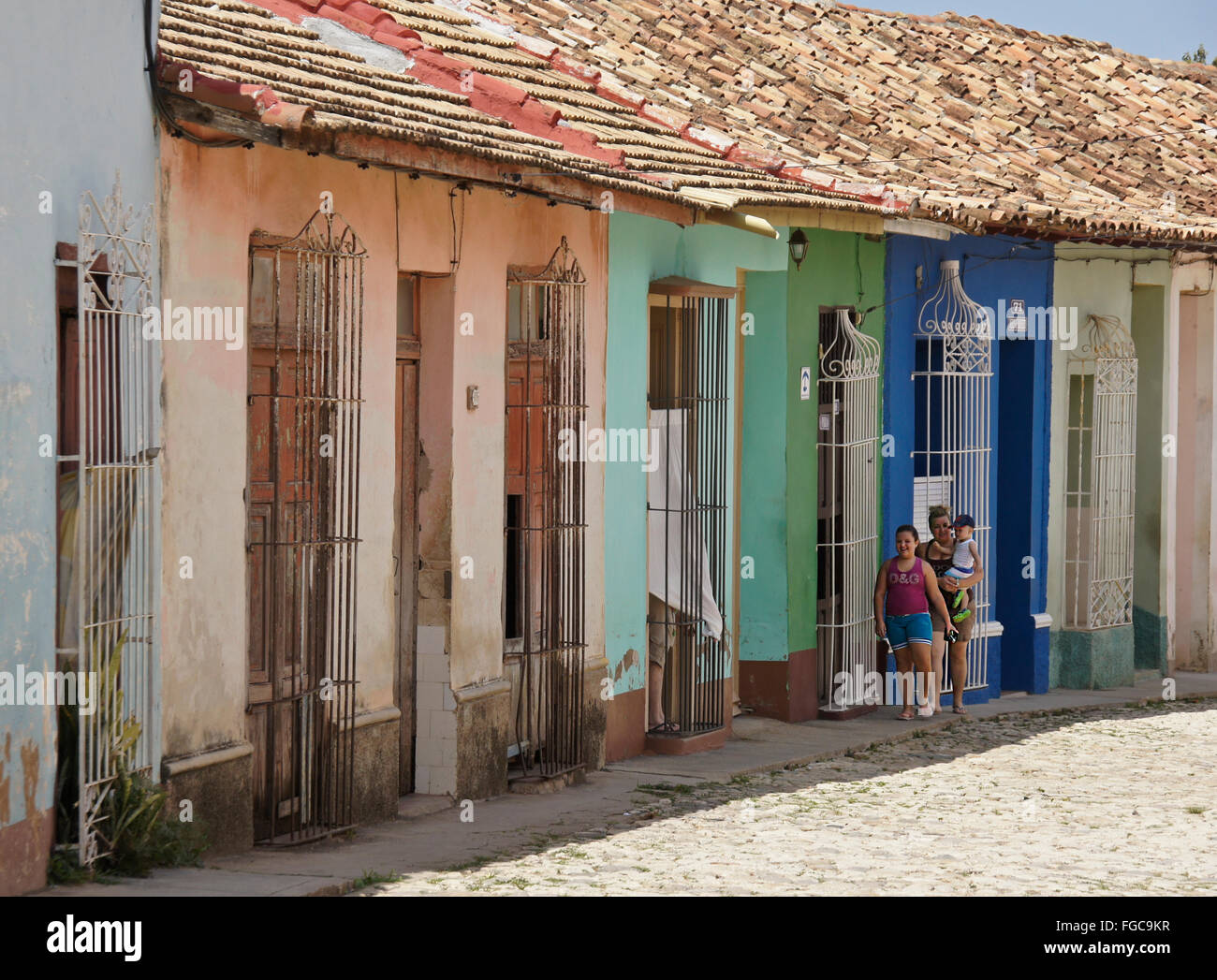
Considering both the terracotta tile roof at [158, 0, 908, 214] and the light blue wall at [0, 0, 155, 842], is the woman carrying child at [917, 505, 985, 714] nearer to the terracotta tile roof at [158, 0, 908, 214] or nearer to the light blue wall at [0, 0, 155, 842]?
the terracotta tile roof at [158, 0, 908, 214]

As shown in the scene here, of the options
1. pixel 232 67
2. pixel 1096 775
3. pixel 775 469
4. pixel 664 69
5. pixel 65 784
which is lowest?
pixel 1096 775

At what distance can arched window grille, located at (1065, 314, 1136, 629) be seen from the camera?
16.0 m

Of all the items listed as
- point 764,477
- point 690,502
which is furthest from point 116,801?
point 764,477

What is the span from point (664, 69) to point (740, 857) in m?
9.29

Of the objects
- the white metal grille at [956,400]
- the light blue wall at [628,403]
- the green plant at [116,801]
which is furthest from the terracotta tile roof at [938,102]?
the green plant at [116,801]

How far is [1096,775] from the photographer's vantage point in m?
11.2

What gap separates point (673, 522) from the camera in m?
12.1

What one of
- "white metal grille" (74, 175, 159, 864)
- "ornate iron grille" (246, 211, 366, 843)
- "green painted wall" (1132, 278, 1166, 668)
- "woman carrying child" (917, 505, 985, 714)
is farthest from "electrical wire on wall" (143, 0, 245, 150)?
"green painted wall" (1132, 278, 1166, 668)

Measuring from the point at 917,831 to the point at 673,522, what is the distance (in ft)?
11.6

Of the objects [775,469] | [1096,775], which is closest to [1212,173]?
[775,469]

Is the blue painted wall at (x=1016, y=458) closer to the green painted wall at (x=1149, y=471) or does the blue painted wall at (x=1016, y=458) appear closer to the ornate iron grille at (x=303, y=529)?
the green painted wall at (x=1149, y=471)

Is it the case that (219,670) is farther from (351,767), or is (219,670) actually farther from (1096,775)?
(1096,775)
